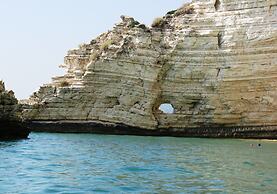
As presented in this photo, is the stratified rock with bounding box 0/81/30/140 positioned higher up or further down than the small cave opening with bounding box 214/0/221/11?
further down

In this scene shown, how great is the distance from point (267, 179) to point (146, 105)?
26915mm

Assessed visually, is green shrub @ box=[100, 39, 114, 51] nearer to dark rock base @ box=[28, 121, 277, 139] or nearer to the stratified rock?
dark rock base @ box=[28, 121, 277, 139]

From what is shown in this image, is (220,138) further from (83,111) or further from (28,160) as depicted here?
(28,160)

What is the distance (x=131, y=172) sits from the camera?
17422 mm

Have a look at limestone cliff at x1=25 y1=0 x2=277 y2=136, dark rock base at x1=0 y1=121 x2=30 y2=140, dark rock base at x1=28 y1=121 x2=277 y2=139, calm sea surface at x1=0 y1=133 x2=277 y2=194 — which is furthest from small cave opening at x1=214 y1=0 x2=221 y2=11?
calm sea surface at x1=0 y1=133 x2=277 y2=194

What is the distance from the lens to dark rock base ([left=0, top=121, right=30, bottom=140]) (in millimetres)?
31409

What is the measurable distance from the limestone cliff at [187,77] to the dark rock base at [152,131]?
0.15 metres

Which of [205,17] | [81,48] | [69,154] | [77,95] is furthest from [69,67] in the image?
[69,154]

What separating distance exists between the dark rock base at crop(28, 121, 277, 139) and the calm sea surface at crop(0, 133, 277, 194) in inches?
590

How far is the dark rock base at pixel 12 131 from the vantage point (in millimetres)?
31409

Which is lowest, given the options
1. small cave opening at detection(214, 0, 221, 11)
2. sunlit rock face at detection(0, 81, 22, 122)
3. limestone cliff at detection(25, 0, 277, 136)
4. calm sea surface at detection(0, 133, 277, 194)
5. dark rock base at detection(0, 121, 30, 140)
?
calm sea surface at detection(0, 133, 277, 194)

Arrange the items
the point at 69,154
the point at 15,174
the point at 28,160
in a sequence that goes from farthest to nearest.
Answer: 1. the point at 69,154
2. the point at 28,160
3. the point at 15,174

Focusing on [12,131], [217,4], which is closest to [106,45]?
[217,4]

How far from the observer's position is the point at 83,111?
145 ft
